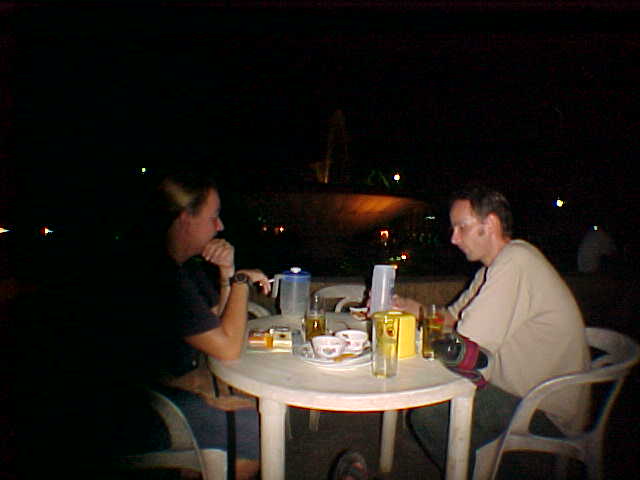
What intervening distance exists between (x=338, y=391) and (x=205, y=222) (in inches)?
39.7

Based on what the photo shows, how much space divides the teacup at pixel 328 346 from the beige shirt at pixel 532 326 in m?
0.55

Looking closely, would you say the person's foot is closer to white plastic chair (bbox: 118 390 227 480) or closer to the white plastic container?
white plastic chair (bbox: 118 390 227 480)

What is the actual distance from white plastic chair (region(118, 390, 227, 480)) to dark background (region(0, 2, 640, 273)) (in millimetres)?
1070

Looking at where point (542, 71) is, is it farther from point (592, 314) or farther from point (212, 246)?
point (212, 246)

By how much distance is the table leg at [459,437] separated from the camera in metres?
1.53

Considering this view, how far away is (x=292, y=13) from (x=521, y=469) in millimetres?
2346

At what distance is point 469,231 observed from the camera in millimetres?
2168

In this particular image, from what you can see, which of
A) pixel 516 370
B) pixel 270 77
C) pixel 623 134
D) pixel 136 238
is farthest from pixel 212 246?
pixel 623 134

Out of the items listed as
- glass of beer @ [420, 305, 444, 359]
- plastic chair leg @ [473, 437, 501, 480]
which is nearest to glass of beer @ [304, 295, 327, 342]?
glass of beer @ [420, 305, 444, 359]

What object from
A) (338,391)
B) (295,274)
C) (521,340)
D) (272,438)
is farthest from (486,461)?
(295,274)

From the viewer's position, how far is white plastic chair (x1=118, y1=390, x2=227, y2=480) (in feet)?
4.97

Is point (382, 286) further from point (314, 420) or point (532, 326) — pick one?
point (314, 420)

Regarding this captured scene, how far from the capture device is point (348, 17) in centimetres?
178

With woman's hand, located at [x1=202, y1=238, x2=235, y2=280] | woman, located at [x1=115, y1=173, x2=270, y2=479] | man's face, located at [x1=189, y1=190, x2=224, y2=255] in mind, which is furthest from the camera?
woman's hand, located at [x1=202, y1=238, x2=235, y2=280]
